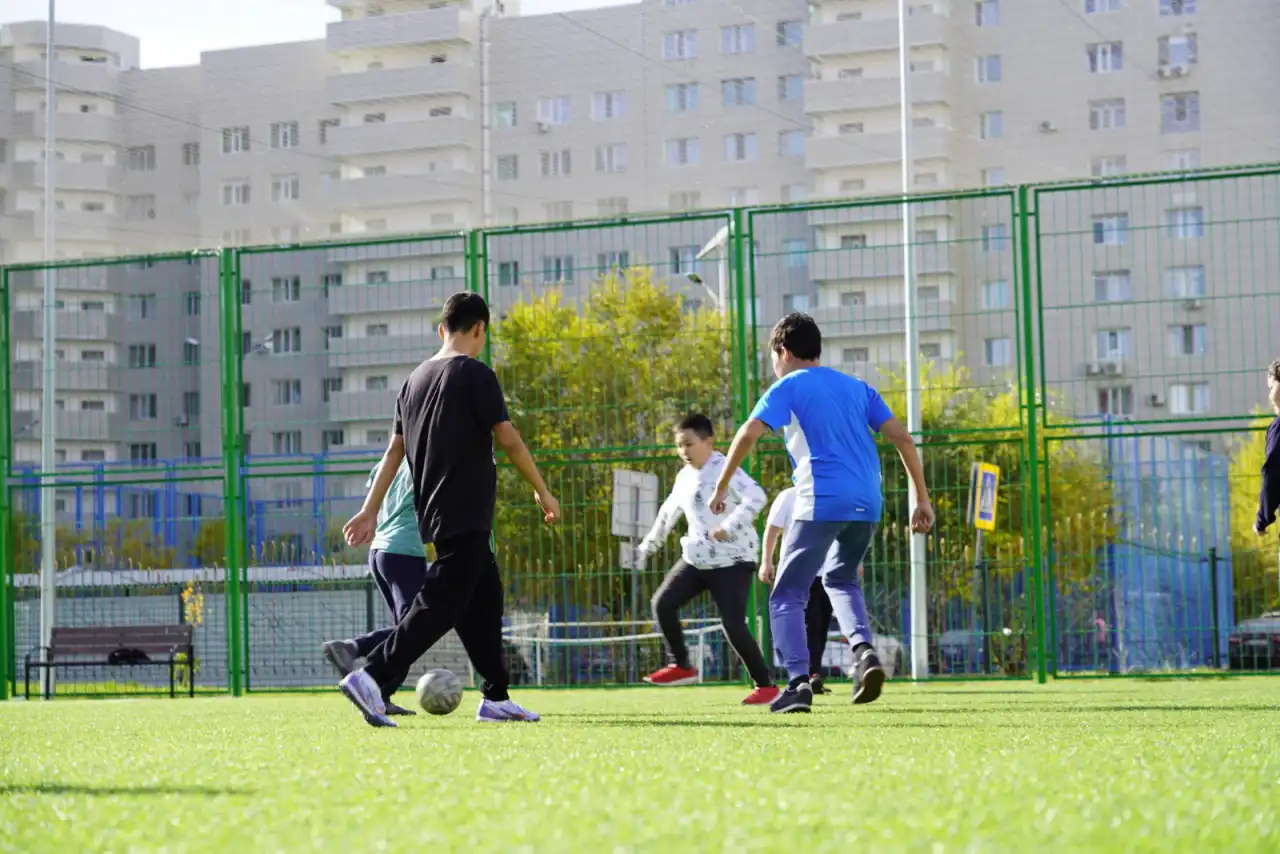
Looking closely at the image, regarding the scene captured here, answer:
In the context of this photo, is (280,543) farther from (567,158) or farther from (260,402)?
(567,158)

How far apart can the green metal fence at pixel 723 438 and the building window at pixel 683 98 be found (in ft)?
243

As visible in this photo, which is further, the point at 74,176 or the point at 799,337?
the point at 74,176

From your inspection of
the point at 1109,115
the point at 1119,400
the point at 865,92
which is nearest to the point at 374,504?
the point at 1119,400

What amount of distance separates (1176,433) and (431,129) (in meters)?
82.2

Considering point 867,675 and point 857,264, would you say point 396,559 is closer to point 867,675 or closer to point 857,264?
point 867,675

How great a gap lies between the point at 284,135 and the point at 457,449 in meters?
93.2

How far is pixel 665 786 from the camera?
417 centimetres

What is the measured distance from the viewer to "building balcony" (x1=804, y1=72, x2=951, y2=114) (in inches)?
3187

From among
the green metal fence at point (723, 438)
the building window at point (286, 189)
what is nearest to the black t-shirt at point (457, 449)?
the green metal fence at point (723, 438)

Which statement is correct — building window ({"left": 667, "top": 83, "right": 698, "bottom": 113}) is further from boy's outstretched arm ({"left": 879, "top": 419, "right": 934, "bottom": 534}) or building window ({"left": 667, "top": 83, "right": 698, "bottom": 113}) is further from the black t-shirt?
the black t-shirt

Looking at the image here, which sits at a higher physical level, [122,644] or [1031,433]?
[1031,433]

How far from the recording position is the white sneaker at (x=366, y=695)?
718cm

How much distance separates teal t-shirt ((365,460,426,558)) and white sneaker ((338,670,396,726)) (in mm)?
2167

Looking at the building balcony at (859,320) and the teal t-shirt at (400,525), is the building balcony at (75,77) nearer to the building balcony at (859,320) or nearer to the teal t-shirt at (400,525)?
the building balcony at (859,320)
